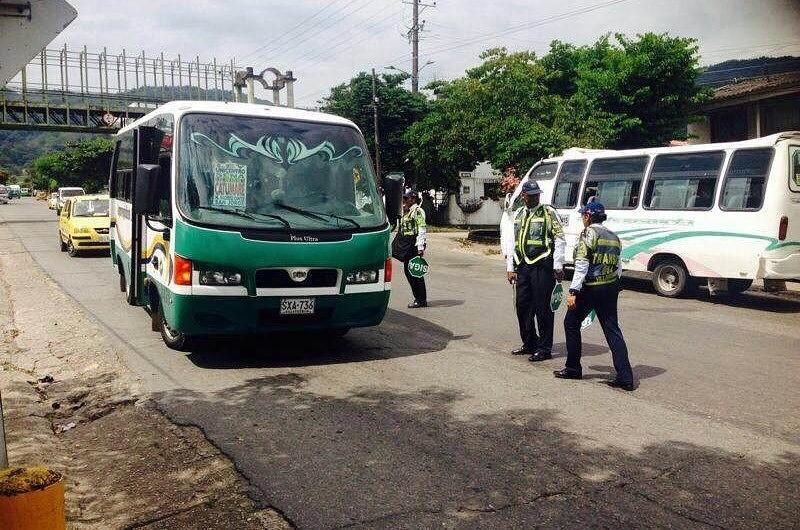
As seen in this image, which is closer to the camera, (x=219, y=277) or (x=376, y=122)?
(x=219, y=277)

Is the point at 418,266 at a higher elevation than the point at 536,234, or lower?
lower

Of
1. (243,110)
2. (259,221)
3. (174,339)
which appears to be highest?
(243,110)

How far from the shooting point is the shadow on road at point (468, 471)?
3.73 m

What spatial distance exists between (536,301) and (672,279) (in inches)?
249

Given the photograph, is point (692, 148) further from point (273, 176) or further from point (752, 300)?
point (273, 176)

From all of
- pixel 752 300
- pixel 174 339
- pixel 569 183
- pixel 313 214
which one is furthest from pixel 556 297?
pixel 569 183

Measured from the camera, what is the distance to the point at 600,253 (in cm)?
620

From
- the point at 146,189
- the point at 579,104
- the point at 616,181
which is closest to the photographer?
the point at 146,189

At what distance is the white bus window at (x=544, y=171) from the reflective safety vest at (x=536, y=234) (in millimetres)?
8168

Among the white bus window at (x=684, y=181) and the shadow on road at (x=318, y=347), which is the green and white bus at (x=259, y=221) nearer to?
the shadow on road at (x=318, y=347)

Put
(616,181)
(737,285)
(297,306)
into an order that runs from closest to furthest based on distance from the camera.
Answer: (297,306), (737,285), (616,181)

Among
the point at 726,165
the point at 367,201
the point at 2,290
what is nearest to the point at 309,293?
the point at 367,201

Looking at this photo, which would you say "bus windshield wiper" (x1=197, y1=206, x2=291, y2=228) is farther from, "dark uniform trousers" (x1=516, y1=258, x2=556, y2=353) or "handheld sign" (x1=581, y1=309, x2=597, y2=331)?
"handheld sign" (x1=581, y1=309, x2=597, y2=331)

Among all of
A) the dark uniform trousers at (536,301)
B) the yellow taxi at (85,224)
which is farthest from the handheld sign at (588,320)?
the yellow taxi at (85,224)
